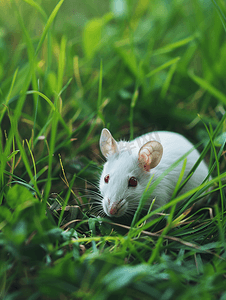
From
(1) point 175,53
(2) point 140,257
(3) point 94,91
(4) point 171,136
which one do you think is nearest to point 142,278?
(2) point 140,257

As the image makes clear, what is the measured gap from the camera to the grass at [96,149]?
1474 mm

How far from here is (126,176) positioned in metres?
2.29

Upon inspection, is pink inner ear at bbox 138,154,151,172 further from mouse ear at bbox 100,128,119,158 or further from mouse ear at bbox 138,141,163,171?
mouse ear at bbox 100,128,119,158

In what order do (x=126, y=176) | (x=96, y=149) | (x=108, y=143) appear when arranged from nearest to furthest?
(x=126, y=176), (x=108, y=143), (x=96, y=149)

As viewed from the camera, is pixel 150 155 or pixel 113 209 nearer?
pixel 113 209

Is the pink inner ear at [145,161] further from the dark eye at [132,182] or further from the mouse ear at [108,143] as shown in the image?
the mouse ear at [108,143]

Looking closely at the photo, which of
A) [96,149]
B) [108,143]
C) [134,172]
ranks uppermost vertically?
[108,143]

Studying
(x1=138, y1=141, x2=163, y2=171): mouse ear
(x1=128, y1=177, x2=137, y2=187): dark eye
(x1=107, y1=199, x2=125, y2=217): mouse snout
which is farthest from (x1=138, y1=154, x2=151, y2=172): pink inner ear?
(x1=107, y1=199, x2=125, y2=217): mouse snout

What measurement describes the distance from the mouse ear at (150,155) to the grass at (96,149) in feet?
1.20

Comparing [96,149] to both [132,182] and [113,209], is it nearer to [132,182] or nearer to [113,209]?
[132,182]

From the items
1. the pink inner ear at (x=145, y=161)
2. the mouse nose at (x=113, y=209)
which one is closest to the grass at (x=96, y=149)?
the mouse nose at (x=113, y=209)

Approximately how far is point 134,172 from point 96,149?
3.17ft

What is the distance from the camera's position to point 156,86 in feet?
12.7

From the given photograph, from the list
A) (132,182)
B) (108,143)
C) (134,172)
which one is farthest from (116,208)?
(108,143)
